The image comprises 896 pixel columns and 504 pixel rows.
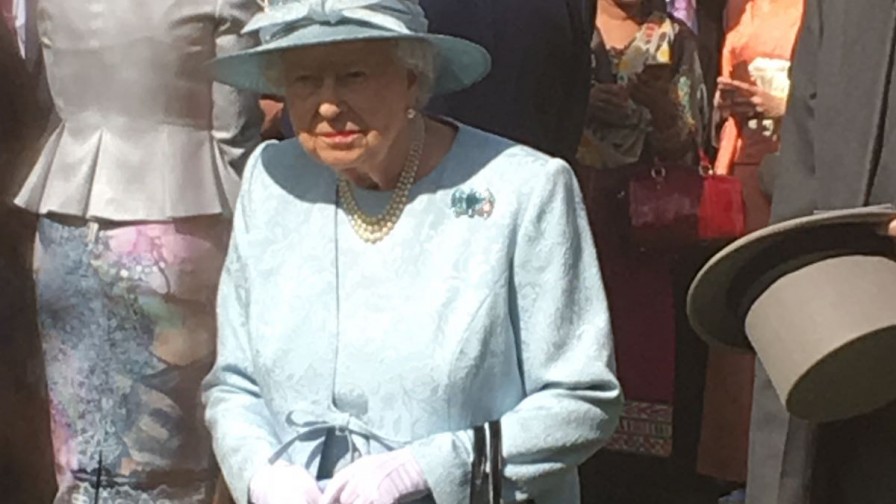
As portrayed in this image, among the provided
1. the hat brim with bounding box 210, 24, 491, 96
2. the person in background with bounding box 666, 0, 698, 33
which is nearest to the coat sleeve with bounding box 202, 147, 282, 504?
the hat brim with bounding box 210, 24, 491, 96

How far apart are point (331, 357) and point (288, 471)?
A: 0.48 feet

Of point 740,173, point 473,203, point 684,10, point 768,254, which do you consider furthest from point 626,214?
point 768,254

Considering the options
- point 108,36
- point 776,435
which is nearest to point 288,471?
point 776,435

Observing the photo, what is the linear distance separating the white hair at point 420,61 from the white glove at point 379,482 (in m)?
0.44

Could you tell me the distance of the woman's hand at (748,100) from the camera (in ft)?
10.4

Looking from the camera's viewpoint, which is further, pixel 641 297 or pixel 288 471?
pixel 641 297

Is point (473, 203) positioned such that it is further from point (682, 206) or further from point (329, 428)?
point (682, 206)

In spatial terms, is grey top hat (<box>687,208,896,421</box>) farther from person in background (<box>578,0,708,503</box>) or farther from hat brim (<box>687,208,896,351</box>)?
person in background (<box>578,0,708,503</box>)

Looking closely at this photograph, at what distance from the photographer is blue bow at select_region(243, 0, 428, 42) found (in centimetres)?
182

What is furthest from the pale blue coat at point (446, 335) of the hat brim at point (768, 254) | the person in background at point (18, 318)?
the person in background at point (18, 318)

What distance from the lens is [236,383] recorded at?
201 cm

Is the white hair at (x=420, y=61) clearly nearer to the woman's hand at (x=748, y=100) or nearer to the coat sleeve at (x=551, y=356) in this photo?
the coat sleeve at (x=551, y=356)

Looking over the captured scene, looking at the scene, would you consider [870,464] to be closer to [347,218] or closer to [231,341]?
[347,218]

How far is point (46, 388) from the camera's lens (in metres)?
2.60
